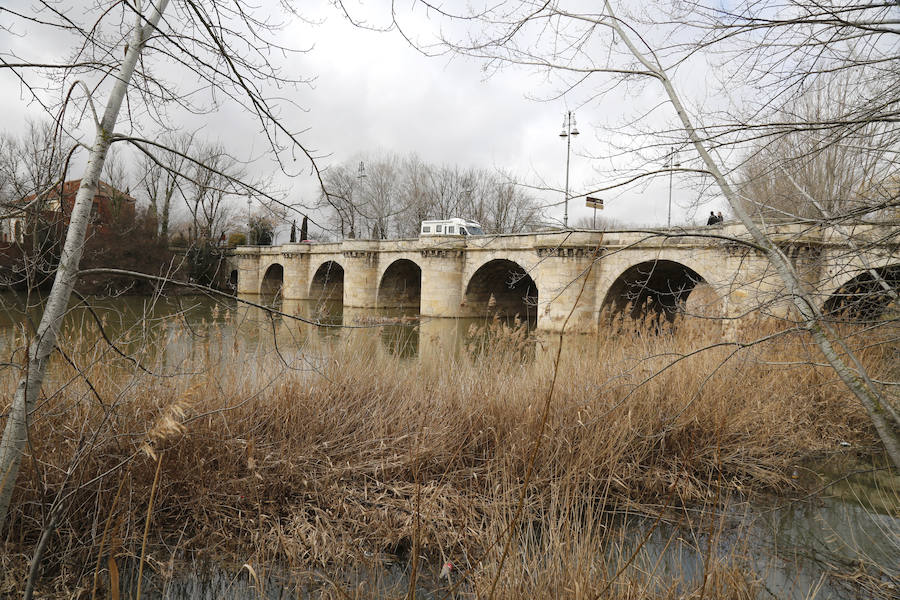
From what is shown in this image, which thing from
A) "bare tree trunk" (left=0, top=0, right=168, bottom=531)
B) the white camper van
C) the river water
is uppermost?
the white camper van

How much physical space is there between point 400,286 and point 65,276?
92.6ft

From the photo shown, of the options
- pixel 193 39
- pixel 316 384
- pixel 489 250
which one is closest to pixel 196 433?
pixel 316 384

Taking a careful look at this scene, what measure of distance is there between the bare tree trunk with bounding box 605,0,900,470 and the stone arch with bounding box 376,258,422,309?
24.4m

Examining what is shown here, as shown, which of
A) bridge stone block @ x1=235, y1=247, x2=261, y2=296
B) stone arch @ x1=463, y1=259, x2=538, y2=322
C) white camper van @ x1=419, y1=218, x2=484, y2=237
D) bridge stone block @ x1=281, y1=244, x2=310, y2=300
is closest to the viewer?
stone arch @ x1=463, y1=259, x2=538, y2=322

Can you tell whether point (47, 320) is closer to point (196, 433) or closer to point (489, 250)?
point (196, 433)

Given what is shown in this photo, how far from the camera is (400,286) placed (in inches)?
1193

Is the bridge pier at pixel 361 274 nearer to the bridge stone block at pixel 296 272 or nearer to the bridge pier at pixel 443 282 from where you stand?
the bridge pier at pixel 443 282

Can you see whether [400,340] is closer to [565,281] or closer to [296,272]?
[565,281]

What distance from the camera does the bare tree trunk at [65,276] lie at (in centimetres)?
211

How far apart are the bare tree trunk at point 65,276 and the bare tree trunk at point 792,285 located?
253 cm

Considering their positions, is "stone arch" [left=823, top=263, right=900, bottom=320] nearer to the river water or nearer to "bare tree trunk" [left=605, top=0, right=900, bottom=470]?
"bare tree trunk" [left=605, top=0, right=900, bottom=470]

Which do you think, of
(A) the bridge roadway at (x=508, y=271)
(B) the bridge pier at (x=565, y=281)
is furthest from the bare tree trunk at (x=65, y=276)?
(B) the bridge pier at (x=565, y=281)

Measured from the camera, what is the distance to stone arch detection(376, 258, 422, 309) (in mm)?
28703

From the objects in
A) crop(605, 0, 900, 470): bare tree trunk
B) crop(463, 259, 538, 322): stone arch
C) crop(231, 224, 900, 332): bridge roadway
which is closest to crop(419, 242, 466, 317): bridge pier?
crop(231, 224, 900, 332): bridge roadway
